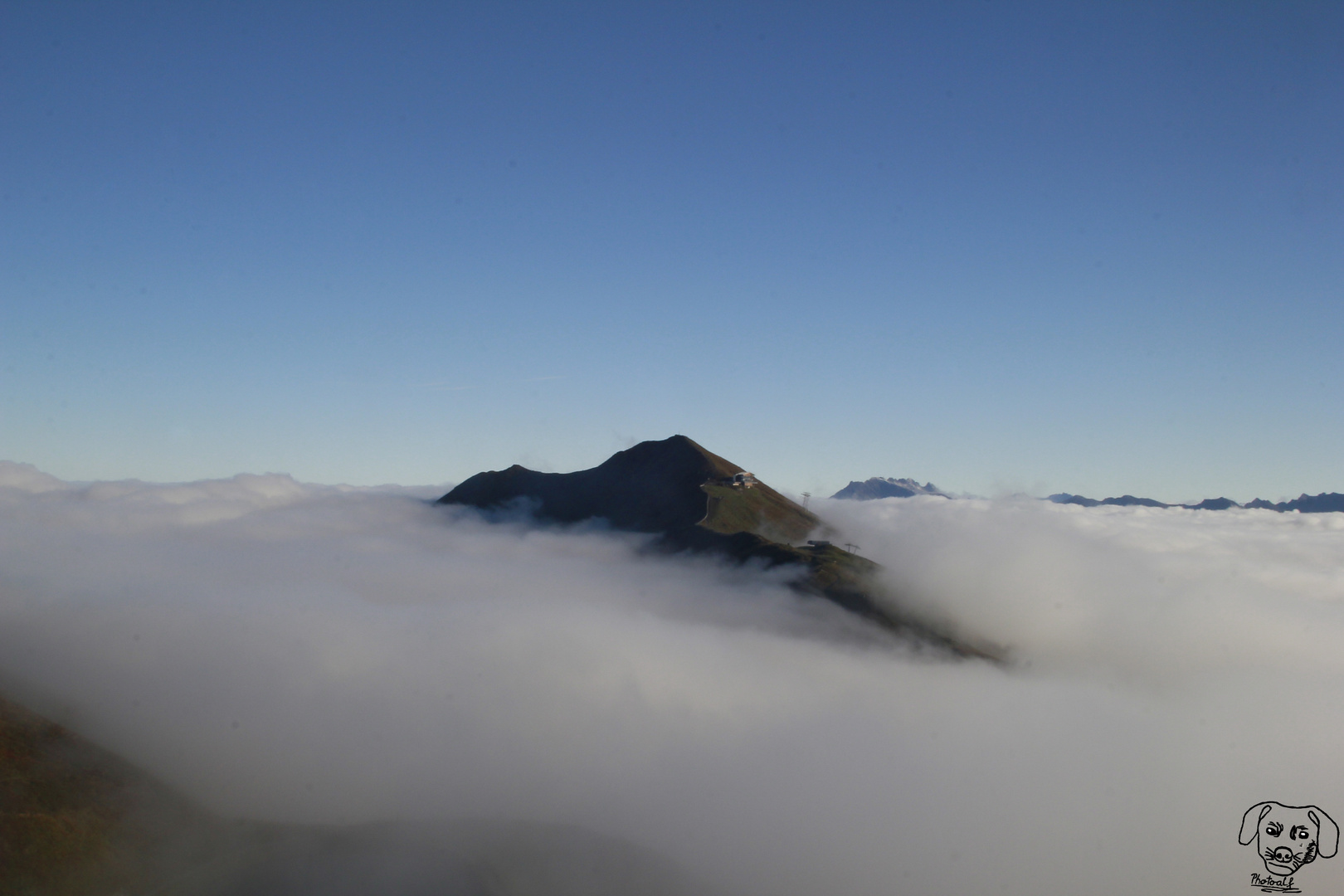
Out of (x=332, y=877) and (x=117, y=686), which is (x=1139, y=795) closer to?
(x=332, y=877)

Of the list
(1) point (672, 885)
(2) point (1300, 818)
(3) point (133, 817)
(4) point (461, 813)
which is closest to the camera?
(3) point (133, 817)

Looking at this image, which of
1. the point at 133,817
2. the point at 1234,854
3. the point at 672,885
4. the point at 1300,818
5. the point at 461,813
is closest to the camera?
the point at 133,817

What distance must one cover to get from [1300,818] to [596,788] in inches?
7751

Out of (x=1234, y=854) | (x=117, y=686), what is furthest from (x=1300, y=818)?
(x=117, y=686)

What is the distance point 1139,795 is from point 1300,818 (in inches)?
1775

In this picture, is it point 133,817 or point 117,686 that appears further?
point 117,686

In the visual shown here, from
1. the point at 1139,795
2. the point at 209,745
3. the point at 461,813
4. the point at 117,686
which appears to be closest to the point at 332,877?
the point at 461,813

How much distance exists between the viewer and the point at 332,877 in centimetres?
13888

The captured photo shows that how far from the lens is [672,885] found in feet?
479

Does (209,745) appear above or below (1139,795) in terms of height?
below

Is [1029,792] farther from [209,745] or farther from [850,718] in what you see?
[209,745]

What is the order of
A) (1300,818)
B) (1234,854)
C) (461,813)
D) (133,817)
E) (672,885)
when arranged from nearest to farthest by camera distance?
1. (133,817)
2. (672,885)
3. (461,813)
4. (1234,854)
5. (1300,818)

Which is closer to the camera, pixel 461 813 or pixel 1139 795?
pixel 461 813

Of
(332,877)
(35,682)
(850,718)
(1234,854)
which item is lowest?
(332,877)
